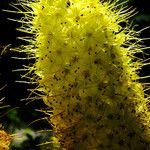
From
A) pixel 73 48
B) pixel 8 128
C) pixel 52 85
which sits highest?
pixel 73 48

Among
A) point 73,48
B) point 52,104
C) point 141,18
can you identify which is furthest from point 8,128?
point 141,18

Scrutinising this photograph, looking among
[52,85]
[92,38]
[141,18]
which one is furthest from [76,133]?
[141,18]

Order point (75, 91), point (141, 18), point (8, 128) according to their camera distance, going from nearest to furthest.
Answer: point (75, 91)
point (8, 128)
point (141, 18)

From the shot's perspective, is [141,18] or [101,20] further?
[141,18]

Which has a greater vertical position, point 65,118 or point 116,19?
point 116,19

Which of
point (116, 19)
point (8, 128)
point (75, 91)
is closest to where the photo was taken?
point (75, 91)

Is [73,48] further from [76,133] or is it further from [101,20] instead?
[76,133]

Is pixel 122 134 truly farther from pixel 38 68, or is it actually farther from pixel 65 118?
pixel 38 68
